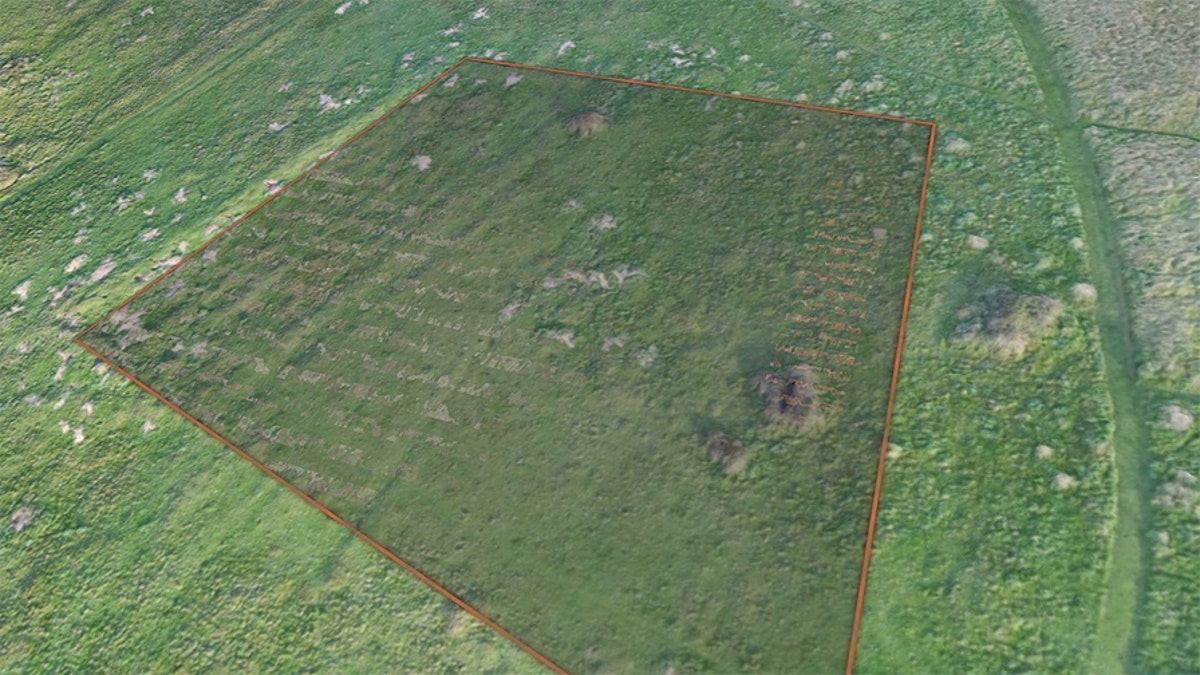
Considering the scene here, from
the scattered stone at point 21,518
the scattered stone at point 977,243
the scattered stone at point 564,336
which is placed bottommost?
the scattered stone at point 21,518

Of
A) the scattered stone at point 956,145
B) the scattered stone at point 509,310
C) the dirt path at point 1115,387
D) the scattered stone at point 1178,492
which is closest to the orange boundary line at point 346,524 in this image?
the scattered stone at point 509,310

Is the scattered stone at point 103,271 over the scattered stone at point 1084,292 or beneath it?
beneath

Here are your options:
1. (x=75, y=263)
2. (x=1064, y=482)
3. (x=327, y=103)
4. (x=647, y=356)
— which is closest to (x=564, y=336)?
(x=647, y=356)

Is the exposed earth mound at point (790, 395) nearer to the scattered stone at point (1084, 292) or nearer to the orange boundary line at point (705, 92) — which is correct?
the scattered stone at point (1084, 292)

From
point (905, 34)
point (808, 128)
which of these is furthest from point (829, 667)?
point (905, 34)

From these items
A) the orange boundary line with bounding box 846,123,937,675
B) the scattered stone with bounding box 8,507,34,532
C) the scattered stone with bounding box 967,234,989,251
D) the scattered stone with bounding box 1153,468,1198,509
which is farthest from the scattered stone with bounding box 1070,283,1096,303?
the scattered stone with bounding box 8,507,34,532

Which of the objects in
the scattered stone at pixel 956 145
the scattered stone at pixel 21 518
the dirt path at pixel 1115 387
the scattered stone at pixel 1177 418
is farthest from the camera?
→ the scattered stone at pixel 956 145
